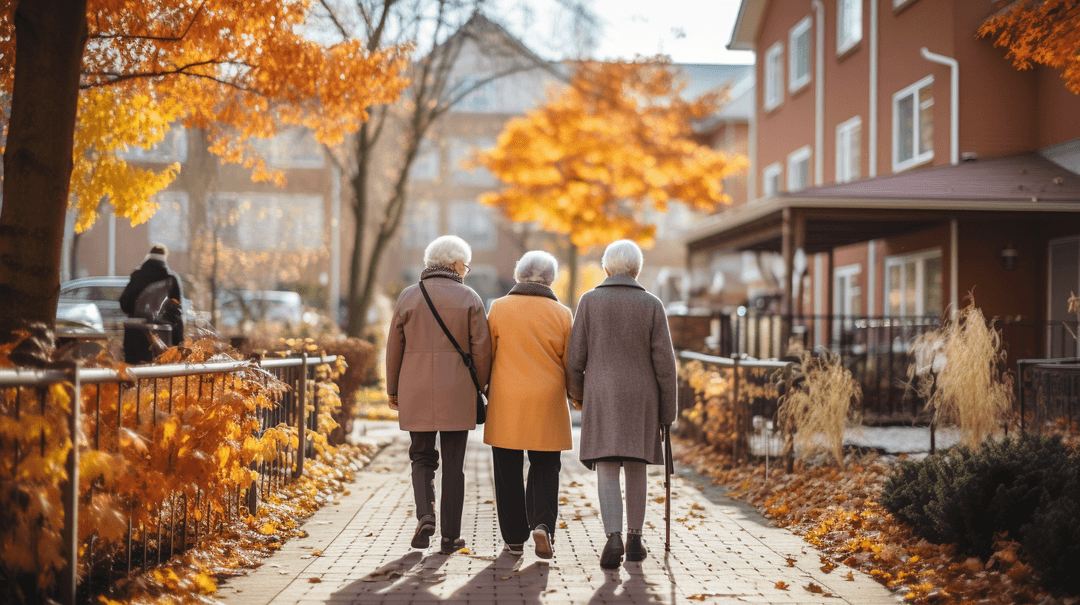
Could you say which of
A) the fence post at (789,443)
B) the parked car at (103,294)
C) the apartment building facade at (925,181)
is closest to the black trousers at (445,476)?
the fence post at (789,443)

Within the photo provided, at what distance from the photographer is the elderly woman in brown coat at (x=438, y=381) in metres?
6.05

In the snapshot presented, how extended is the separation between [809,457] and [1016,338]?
8.40 m

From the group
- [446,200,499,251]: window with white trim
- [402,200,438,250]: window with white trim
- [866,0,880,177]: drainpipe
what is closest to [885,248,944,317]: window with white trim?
[866,0,880,177]: drainpipe

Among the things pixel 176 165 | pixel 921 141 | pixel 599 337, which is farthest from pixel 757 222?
pixel 599 337

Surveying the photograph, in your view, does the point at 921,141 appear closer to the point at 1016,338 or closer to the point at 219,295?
the point at 1016,338

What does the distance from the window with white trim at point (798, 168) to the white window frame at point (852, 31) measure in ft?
9.20

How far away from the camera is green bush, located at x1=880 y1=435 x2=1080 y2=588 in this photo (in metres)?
4.84

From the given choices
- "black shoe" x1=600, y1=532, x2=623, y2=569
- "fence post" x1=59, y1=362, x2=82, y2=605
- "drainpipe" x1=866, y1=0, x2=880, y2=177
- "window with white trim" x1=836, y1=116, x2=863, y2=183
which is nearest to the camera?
"fence post" x1=59, y1=362, x2=82, y2=605

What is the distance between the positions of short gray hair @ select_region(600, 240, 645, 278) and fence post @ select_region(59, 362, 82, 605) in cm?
307

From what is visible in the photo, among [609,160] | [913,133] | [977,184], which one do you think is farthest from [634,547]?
[609,160]

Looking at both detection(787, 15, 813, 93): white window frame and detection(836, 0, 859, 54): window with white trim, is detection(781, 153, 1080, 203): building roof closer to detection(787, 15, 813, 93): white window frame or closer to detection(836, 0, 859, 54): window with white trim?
detection(836, 0, 859, 54): window with white trim

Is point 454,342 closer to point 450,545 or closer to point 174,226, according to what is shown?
point 450,545

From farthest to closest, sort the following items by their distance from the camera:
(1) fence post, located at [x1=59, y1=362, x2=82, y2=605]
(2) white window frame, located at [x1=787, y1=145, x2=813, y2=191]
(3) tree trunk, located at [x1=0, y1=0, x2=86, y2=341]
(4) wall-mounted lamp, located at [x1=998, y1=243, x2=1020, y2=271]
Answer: (2) white window frame, located at [x1=787, y1=145, x2=813, y2=191] < (4) wall-mounted lamp, located at [x1=998, y1=243, x2=1020, y2=271] < (3) tree trunk, located at [x1=0, y1=0, x2=86, y2=341] < (1) fence post, located at [x1=59, y1=362, x2=82, y2=605]

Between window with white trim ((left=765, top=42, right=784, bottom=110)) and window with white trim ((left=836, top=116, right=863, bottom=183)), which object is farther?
window with white trim ((left=765, top=42, right=784, bottom=110))
